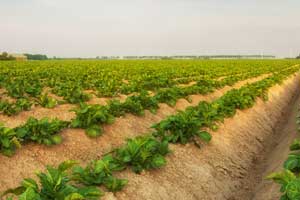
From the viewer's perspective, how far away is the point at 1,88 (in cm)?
1739

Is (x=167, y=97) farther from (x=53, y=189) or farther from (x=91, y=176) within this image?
(x=53, y=189)

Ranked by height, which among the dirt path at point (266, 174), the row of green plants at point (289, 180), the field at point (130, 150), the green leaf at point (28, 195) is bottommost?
the dirt path at point (266, 174)

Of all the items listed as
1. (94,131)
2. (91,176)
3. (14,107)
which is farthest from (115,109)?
(91,176)

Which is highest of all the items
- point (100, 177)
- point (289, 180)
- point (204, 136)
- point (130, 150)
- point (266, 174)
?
point (289, 180)

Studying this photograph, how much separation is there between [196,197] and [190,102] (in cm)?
786

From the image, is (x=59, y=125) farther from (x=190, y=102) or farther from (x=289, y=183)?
(x=190, y=102)

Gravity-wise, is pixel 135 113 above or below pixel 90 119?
below

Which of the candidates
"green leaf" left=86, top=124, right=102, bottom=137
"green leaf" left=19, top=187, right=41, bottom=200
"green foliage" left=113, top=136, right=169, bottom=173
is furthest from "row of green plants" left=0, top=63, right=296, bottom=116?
"green leaf" left=19, top=187, right=41, bottom=200

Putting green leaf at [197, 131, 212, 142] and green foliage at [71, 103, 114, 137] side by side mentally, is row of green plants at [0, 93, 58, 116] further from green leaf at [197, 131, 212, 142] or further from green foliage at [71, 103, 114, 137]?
green leaf at [197, 131, 212, 142]

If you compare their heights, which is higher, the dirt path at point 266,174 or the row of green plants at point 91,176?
the row of green plants at point 91,176

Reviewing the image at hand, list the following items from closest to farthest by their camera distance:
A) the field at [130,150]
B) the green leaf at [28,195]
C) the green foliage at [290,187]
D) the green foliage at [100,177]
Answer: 1. the green leaf at [28,195]
2. the green foliage at [290,187]
3. the green foliage at [100,177]
4. the field at [130,150]

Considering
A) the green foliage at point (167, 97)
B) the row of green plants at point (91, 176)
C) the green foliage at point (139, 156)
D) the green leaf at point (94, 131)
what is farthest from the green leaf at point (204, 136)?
the green foliage at point (167, 97)

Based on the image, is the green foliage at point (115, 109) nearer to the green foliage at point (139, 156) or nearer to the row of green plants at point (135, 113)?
the row of green plants at point (135, 113)

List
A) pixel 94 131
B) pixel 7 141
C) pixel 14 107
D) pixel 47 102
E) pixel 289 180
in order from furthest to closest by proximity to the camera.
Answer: pixel 47 102 < pixel 14 107 < pixel 94 131 < pixel 7 141 < pixel 289 180
